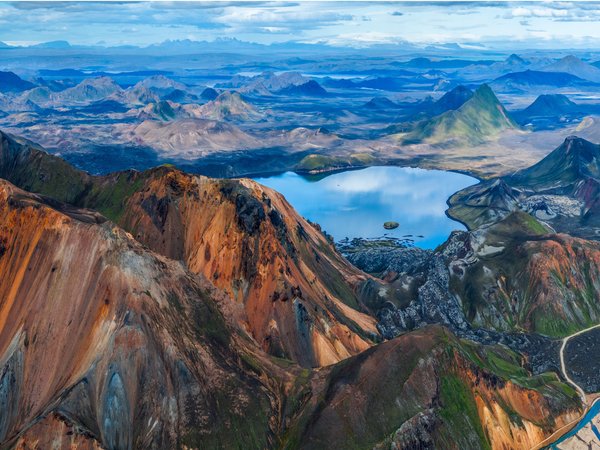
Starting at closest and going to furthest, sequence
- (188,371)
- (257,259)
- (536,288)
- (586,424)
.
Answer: (188,371) → (586,424) → (257,259) → (536,288)

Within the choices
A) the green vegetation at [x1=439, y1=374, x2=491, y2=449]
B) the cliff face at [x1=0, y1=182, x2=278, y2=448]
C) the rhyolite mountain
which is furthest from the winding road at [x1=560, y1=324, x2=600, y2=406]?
the cliff face at [x1=0, y1=182, x2=278, y2=448]

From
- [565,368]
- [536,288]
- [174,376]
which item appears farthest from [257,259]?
[536,288]

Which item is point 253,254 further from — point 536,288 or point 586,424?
point 536,288

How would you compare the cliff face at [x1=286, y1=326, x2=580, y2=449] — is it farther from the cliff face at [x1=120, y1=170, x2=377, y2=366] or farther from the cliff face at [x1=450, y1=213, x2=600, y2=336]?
the cliff face at [x1=450, y1=213, x2=600, y2=336]

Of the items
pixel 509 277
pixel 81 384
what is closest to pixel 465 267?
pixel 509 277

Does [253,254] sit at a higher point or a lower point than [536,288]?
Answer: higher

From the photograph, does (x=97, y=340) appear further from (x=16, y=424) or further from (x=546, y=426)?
(x=546, y=426)

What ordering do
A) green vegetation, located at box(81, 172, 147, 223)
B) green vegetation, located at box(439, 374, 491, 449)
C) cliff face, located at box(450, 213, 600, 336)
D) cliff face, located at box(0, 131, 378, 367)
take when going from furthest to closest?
green vegetation, located at box(81, 172, 147, 223)
cliff face, located at box(450, 213, 600, 336)
cliff face, located at box(0, 131, 378, 367)
green vegetation, located at box(439, 374, 491, 449)
